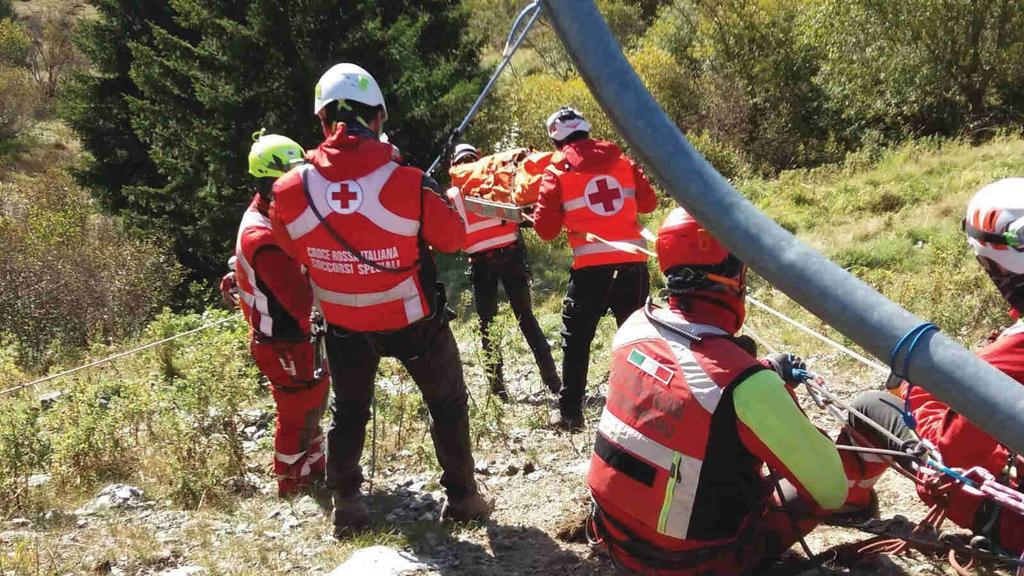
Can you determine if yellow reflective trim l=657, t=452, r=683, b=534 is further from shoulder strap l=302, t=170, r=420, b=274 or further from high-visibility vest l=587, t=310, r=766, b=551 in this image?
shoulder strap l=302, t=170, r=420, b=274

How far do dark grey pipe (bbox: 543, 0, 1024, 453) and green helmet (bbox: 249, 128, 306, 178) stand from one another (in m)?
4.03

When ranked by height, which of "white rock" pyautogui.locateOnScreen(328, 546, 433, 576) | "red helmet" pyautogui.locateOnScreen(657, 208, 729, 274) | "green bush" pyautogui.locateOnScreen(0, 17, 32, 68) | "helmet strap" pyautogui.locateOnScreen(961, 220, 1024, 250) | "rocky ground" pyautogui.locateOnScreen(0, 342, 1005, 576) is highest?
"green bush" pyautogui.locateOnScreen(0, 17, 32, 68)

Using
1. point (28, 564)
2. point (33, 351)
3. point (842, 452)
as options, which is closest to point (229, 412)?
point (28, 564)

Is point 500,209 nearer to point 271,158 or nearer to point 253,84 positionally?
point 271,158

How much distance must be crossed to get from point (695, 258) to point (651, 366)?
1.40 feet

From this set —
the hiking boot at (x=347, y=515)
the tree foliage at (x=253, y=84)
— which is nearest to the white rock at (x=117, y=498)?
the hiking boot at (x=347, y=515)

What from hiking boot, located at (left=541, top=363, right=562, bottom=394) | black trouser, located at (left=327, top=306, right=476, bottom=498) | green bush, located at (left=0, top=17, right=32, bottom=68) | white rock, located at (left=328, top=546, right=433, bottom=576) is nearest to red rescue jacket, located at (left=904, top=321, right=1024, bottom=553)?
black trouser, located at (left=327, top=306, right=476, bottom=498)

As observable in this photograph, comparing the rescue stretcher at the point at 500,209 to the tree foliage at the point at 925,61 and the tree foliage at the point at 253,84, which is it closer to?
the tree foliage at the point at 253,84

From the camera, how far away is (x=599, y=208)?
6055mm

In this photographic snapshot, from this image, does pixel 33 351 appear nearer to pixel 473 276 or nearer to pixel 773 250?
pixel 473 276

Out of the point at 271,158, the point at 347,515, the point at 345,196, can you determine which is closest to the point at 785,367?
the point at 345,196

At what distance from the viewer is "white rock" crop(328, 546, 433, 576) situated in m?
4.12

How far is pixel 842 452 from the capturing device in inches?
145

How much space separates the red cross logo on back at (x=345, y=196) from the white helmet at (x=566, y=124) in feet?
7.54
